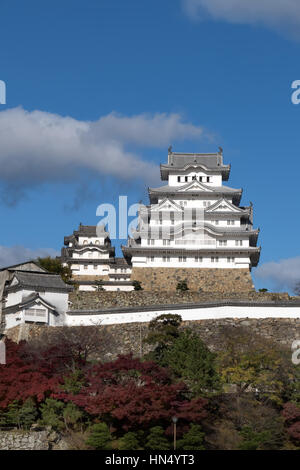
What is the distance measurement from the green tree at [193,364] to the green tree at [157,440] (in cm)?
307

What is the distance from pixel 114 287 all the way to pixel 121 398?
1449 inches

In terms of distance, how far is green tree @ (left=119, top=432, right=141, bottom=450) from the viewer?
28.2 m

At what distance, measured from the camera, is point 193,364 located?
106 ft

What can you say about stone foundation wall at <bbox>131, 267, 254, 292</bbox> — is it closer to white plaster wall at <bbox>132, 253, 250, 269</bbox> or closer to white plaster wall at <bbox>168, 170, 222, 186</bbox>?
white plaster wall at <bbox>132, 253, 250, 269</bbox>

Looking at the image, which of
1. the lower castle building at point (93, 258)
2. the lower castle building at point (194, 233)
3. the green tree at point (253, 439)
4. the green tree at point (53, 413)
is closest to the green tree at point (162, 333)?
the green tree at point (53, 413)

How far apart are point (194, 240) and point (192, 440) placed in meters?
25.8

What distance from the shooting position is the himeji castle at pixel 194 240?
51875 millimetres

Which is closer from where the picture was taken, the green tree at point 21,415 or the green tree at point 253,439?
the green tree at point 253,439

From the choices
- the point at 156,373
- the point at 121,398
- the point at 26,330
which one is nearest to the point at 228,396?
the point at 156,373

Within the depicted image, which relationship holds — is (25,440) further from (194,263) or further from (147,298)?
(194,263)

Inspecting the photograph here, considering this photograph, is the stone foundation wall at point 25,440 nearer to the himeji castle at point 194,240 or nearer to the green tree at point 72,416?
the green tree at point 72,416

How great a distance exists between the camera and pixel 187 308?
41844 millimetres

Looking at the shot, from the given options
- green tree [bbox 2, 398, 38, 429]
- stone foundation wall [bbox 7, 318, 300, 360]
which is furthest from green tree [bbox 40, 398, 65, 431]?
stone foundation wall [bbox 7, 318, 300, 360]
